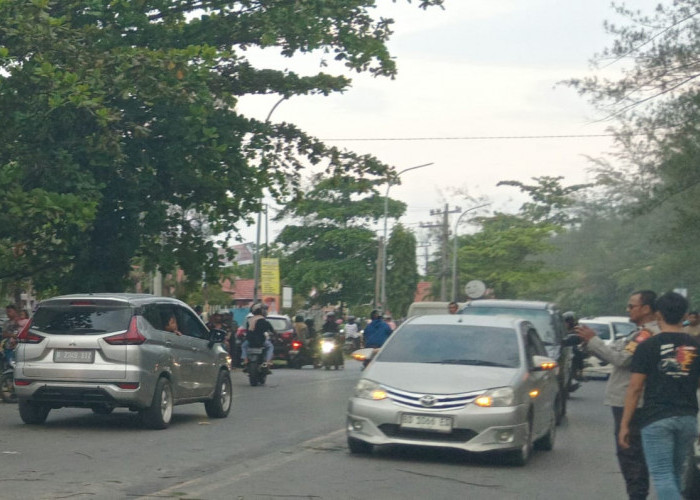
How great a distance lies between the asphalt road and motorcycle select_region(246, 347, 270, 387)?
8884 millimetres

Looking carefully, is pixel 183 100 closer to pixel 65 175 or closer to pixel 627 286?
pixel 65 175

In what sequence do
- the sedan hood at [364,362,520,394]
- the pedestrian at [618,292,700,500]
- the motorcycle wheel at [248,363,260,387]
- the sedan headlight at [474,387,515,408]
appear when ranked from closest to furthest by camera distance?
the pedestrian at [618,292,700,500], the sedan headlight at [474,387,515,408], the sedan hood at [364,362,520,394], the motorcycle wheel at [248,363,260,387]

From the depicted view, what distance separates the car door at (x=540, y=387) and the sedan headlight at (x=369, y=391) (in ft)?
5.47

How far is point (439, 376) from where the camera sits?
12602 mm

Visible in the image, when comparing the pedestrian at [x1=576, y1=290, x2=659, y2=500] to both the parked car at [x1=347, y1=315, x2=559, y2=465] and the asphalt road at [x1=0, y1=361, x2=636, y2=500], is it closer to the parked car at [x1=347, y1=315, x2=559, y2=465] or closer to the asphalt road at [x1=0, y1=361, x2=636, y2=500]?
the asphalt road at [x1=0, y1=361, x2=636, y2=500]

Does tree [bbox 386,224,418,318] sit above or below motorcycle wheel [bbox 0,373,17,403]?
above

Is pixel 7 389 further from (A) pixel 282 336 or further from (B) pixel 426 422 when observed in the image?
(A) pixel 282 336

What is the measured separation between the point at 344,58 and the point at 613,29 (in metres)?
7.06

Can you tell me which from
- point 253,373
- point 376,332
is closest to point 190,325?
point 253,373

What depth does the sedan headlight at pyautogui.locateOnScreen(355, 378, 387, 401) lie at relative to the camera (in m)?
12.5

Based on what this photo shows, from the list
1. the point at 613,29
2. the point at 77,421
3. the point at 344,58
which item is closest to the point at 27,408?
the point at 77,421

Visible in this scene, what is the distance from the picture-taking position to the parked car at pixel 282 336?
126ft

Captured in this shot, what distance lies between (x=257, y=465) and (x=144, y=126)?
15.1 metres

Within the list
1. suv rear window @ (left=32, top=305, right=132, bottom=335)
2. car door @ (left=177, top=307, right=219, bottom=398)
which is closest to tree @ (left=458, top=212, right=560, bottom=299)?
car door @ (left=177, top=307, right=219, bottom=398)
